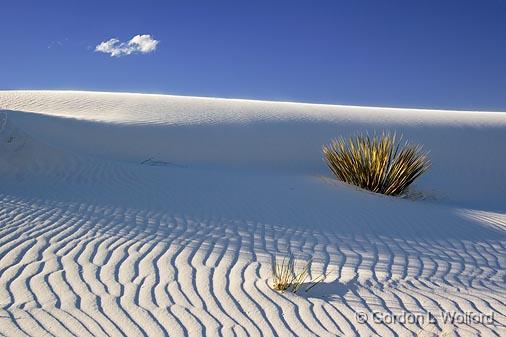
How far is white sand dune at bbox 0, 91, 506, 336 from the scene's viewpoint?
3631mm

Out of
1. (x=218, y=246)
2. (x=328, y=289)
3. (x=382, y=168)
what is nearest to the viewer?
(x=328, y=289)

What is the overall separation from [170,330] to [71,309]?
847mm

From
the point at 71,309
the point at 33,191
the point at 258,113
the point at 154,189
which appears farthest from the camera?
the point at 258,113

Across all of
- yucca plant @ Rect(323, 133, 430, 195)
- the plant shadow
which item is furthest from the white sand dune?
yucca plant @ Rect(323, 133, 430, 195)

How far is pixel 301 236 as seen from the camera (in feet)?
21.2

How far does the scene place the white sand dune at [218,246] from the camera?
3631 mm

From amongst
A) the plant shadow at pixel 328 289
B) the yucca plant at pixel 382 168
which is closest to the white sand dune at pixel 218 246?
the plant shadow at pixel 328 289

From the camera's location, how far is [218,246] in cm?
570

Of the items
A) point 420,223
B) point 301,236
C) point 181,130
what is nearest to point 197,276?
point 301,236

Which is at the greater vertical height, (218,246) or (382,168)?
(382,168)

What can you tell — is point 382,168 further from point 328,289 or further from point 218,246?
point 328,289

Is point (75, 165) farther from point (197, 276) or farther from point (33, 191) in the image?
point (197, 276)

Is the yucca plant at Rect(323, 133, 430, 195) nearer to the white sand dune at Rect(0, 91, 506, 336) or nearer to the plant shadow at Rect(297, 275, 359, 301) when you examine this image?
the white sand dune at Rect(0, 91, 506, 336)

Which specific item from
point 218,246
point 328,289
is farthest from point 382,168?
point 328,289
